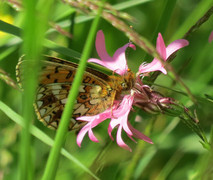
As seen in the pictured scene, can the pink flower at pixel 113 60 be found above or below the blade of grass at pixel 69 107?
above

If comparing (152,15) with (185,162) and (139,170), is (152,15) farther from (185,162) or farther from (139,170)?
(139,170)

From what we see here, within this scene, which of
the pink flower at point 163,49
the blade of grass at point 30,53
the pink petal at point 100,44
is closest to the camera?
the blade of grass at point 30,53

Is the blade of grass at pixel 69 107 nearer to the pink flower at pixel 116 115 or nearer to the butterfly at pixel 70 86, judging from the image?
the pink flower at pixel 116 115

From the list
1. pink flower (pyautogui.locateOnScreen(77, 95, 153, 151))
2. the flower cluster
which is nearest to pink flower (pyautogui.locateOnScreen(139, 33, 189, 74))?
the flower cluster

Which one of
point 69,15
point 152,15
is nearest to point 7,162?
point 69,15

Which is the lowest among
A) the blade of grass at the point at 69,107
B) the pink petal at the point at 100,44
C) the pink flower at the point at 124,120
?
the blade of grass at the point at 69,107

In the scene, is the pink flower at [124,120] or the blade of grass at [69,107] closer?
the blade of grass at [69,107]

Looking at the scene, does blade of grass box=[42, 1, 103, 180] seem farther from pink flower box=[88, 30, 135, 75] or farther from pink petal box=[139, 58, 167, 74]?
pink flower box=[88, 30, 135, 75]

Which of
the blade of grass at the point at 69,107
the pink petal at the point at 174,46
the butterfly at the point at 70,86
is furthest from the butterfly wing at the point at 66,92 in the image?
the blade of grass at the point at 69,107

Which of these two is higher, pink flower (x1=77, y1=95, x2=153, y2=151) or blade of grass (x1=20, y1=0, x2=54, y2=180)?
pink flower (x1=77, y1=95, x2=153, y2=151)
